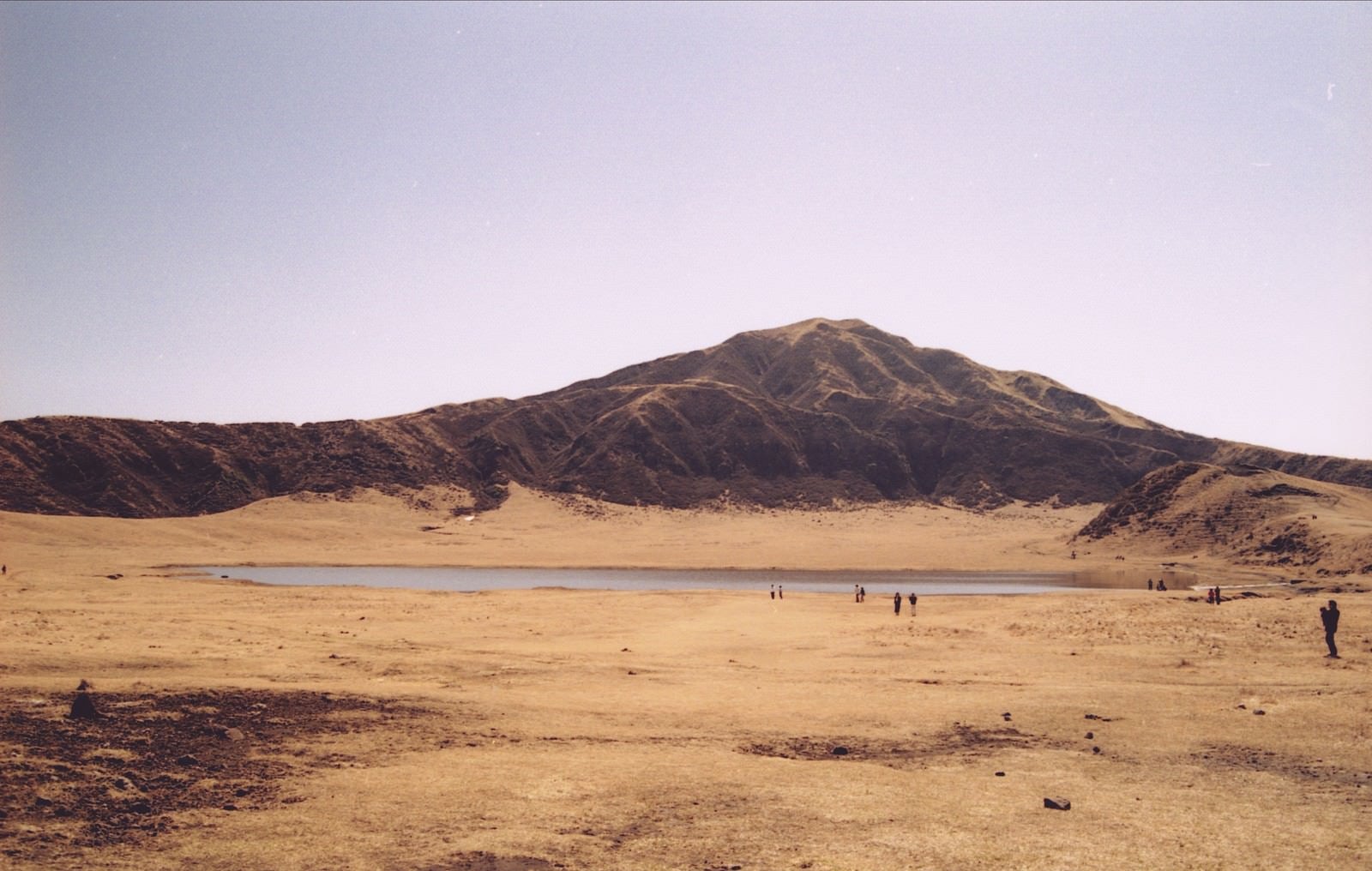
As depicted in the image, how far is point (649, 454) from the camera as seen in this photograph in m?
147

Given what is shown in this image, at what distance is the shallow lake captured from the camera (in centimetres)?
5781

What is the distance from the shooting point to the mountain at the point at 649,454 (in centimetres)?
11206

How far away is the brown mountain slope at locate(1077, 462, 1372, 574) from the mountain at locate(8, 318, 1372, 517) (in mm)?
42149

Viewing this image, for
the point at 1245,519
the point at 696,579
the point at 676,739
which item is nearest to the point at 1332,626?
the point at 676,739

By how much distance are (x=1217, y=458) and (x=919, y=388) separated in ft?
197

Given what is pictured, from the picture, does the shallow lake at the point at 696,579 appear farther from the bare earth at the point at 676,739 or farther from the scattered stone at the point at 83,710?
the scattered stone at the point at 83,710

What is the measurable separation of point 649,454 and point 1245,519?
90.4 meters

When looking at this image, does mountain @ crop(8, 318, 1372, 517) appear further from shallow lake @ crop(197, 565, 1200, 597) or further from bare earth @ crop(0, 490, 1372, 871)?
bare earth @ crop(0, 490, 1372, 871)

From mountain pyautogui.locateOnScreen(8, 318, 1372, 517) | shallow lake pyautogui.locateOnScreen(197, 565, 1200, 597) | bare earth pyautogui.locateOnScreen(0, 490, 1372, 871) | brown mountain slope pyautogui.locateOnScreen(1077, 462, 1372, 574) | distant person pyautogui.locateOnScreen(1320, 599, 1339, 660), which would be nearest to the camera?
bare earth pyautogui.locateOnScreen(0, 490, 1372, 871)

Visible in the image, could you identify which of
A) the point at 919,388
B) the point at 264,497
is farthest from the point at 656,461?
the point at 919,388

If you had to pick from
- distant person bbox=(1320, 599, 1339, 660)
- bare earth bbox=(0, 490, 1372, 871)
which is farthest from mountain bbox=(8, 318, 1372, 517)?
distant person bbox=(1320, 599, 1339, 660)

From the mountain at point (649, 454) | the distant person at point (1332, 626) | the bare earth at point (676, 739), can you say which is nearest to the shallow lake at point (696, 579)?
the bare earth at point (676, 739)

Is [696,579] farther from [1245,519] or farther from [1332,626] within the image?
[1245,519]

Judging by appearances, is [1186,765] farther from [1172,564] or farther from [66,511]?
[66,511]
